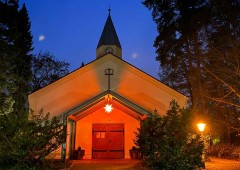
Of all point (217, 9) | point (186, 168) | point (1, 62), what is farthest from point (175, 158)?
point (1, 62)

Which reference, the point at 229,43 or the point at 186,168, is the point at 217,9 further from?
the point at 186,168

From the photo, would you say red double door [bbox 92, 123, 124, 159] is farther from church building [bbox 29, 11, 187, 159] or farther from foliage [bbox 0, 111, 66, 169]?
foliage [bbox 0, 111, 66, 169]

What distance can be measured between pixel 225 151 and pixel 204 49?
27.7 feet

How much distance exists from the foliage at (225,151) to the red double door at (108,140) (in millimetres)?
7558

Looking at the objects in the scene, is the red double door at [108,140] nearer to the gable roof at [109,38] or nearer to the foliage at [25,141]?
the foliage at [25,141]

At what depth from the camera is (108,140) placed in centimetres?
2030

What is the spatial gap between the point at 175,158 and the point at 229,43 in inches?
343

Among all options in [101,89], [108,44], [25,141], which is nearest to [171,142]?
[25,141]

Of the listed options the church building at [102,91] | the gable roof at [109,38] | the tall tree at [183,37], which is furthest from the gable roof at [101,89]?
the gable roof at [109,38]

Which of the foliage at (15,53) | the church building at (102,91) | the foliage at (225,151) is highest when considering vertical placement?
the foliage at (15,53)

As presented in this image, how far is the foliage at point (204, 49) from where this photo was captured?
16.6 m

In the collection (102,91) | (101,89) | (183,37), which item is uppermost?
(183,37)

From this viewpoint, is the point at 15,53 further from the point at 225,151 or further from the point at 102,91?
the point at 225,151

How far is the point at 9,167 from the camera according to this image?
11.5 meters
